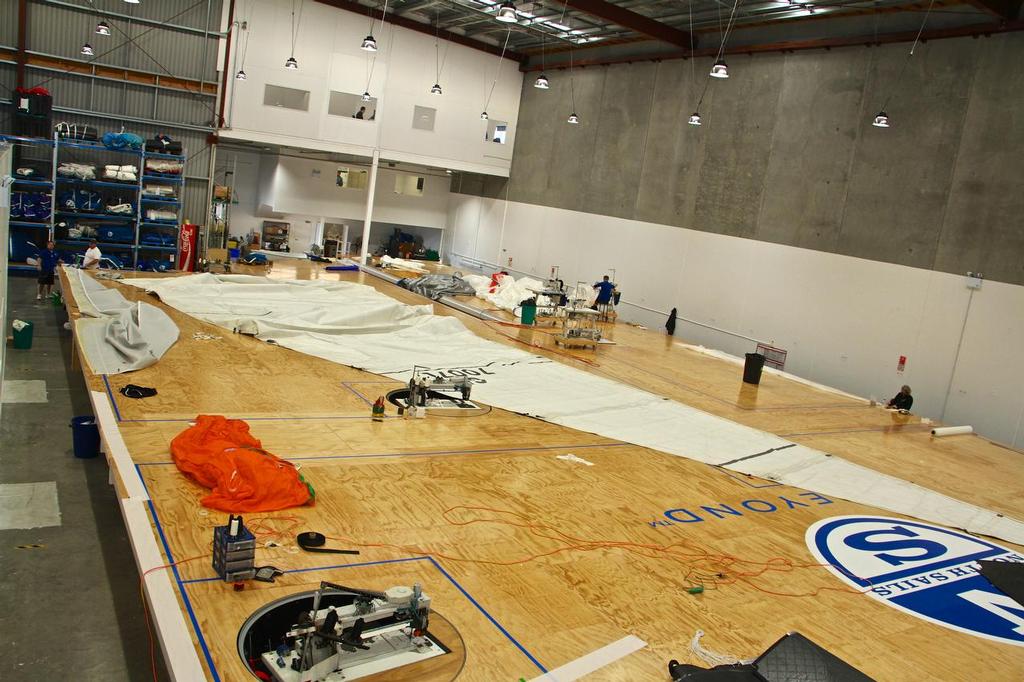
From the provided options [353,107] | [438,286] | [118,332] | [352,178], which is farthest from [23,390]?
[352,178]

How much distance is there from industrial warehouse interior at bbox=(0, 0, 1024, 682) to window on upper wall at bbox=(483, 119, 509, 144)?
0.17m

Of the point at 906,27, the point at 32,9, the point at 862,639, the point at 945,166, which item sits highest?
the point at 906,27

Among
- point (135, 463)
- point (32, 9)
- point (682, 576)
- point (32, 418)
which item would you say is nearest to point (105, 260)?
point (32, 9)

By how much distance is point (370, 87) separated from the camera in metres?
21.2

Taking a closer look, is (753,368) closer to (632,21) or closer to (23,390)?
(632,21)

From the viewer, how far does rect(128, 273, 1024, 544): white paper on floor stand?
26.7ft

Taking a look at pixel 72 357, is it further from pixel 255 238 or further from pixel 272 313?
pixel 255 238

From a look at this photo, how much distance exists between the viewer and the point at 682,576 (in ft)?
18.0

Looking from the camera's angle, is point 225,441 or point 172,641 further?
point 225,441

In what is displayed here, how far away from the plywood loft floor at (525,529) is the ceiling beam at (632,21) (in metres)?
11.0

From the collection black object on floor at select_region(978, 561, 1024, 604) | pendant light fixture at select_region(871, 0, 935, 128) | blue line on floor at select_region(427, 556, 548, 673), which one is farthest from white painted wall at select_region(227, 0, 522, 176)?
black object on floor at select_region(978, 561, 1024, 604)

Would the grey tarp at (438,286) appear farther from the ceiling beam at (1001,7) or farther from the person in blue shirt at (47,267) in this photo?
the ceiling beam at (1001,7)

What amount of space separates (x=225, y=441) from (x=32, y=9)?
52.5 ft

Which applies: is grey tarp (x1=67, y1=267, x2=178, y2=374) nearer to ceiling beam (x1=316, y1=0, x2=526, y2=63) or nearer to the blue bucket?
the blue bucket
